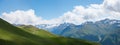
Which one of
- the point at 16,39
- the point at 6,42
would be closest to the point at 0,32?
the point at 16,39

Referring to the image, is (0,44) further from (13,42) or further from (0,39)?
(13,42)

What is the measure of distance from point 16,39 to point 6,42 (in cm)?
2051

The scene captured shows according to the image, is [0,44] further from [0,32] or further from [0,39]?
[0,32]

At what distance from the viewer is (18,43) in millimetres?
186375

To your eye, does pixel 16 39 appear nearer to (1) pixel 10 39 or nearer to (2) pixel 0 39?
(1) pixel 10 39

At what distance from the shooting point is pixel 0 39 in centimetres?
16962

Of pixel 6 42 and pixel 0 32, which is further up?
pixel 0 32

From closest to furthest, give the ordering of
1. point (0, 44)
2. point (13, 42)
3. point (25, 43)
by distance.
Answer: point (0, 44)
point (13, 42)
point (25, 43)

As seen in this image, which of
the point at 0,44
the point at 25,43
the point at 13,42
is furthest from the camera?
the point at 25,43

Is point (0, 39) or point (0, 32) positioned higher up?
point (0, 32)

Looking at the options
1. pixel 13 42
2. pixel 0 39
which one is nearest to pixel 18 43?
pixel 13 42

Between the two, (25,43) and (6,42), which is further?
(25,43)

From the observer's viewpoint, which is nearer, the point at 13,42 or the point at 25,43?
the point at 13,42

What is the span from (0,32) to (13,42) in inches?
916
